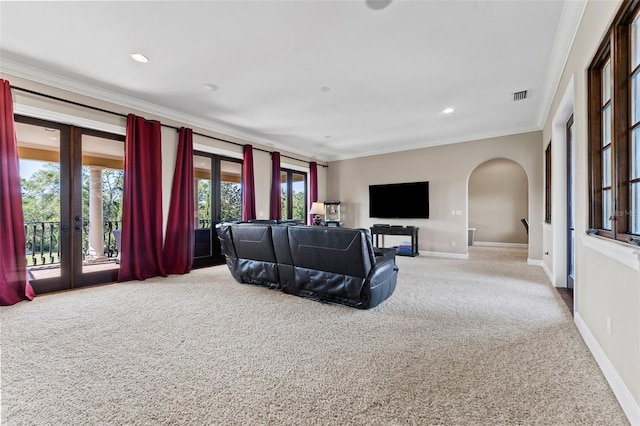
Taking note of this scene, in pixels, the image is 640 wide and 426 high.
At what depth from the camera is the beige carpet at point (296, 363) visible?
4.86ft

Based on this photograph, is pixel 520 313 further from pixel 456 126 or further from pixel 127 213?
pixel 127 213

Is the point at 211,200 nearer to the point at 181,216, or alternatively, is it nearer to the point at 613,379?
the point at 181,216

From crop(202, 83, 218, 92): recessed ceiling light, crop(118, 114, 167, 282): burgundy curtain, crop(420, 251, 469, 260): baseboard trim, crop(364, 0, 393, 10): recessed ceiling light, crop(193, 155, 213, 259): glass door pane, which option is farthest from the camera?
crop(420, 251, 469, 260): baseboard trim

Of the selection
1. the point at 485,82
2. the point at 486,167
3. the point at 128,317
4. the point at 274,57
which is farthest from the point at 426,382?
the point at 486,167

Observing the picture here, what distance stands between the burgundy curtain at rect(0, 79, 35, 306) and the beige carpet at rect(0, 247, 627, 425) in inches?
11.1

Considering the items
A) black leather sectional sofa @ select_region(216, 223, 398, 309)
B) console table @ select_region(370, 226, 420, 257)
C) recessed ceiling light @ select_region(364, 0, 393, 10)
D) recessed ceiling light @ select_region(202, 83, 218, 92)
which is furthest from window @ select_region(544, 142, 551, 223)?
recessed ceiling light @ select_region(202, 83, 218, 92)

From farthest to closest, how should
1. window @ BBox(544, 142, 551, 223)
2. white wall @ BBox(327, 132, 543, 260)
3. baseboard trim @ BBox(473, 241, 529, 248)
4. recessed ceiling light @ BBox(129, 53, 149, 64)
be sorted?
baseboard trim @ BBox(473, 241, 529, 248) < white wall @ BBox(327, 132, 543, 260) < window @ BBox(544, 142, 551, 223) < recessed ceiling light @ BBox(129, 53, 149, 64)

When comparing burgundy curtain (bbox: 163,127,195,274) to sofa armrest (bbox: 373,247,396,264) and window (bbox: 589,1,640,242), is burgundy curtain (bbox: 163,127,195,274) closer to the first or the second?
sofa armrest (bbox: 373,247,396,264)

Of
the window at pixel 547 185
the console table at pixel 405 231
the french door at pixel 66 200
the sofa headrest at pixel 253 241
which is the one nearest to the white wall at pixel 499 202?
the window at pixel 547 185

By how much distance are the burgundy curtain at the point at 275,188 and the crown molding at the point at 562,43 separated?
5.19 metres

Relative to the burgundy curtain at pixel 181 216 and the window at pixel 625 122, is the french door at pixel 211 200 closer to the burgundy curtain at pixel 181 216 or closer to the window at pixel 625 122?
the burgundy curtain at pixel 181 216

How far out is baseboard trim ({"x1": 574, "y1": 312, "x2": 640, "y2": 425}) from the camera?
4.61 feet

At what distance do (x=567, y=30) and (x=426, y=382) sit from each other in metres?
3.42

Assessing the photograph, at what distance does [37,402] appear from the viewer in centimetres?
157
